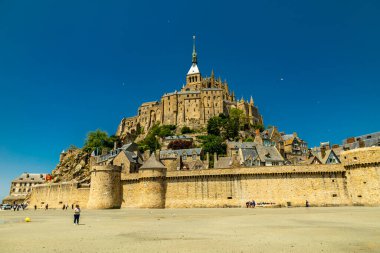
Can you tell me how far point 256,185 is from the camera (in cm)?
4062

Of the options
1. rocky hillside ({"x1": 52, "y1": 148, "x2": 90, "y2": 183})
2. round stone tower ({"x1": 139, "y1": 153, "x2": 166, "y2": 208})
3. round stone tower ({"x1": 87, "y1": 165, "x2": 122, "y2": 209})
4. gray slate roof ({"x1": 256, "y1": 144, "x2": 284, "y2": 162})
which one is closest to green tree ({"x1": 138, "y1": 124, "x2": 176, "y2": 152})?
rocky hillside ({"x1": 52, "y1": 148, "x2": 90, "y2": 183})

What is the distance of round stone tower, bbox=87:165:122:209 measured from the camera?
4336 cm

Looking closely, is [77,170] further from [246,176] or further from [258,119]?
[258,119]

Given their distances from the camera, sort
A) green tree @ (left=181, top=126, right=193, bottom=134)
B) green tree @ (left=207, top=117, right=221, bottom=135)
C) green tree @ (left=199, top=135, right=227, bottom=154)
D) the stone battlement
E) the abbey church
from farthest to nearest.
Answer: the abbey church, green tree @ (left=181, top=126, right=193, bottom=134), green tree @ (left=207, top=117, right=221, bottom=135), green tree @ (left=199, top=135, right=227, bottom=154), the stone battlement

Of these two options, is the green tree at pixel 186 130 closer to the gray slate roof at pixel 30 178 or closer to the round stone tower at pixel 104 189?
the gray slate roof at pixel 30 178

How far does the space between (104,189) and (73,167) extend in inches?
999

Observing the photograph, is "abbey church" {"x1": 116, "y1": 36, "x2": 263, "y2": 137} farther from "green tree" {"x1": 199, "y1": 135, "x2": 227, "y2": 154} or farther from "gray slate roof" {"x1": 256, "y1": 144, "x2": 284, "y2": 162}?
"gray slate roof" {"x1": 256, "y1": 144, "x2": 284, "y2": 162}

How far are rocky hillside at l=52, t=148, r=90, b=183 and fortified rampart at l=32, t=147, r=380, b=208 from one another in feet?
65.8

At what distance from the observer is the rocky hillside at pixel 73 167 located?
61750 millimetres

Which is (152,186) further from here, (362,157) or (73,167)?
(73,167)

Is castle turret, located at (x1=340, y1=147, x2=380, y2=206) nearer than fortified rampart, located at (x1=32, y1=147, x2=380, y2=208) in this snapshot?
Yes

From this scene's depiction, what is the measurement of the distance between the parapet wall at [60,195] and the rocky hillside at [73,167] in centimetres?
613

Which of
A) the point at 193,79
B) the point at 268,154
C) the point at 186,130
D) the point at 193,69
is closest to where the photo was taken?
the point at 268,154

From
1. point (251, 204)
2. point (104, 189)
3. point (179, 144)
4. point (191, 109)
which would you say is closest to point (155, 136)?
point (179, 144)
